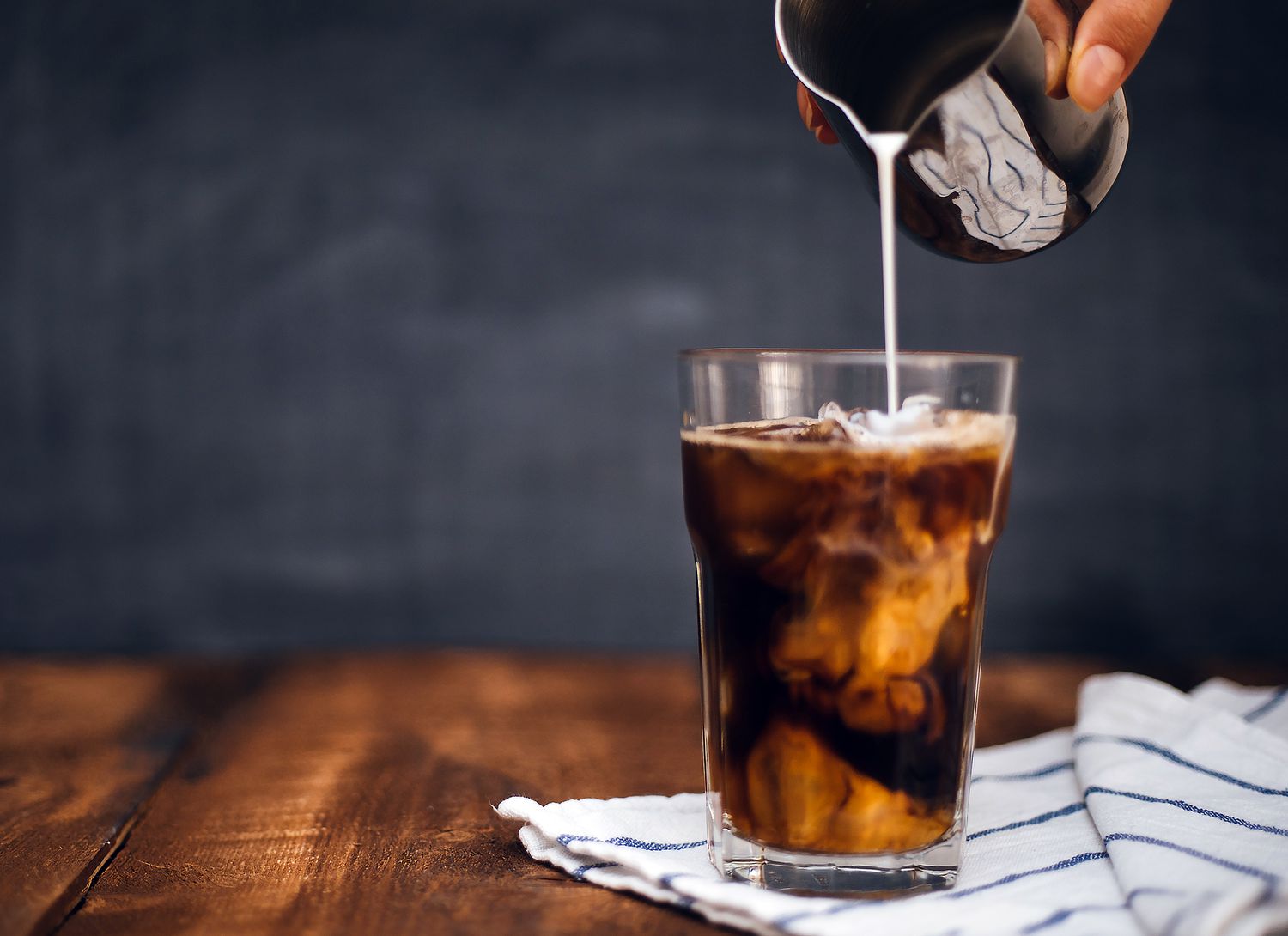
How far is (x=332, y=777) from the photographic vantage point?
40.8 inches

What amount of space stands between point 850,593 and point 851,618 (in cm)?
2

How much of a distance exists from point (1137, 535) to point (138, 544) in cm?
154

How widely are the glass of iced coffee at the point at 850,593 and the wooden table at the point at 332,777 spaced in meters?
0.12

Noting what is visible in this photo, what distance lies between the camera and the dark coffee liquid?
2.50 ft

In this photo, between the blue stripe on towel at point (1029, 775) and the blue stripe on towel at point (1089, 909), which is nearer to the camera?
the blue stripe on towel at point (1089, 909)

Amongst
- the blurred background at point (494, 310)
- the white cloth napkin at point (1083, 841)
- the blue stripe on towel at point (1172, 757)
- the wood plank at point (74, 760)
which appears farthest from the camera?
the blurred background at point (494, 310)

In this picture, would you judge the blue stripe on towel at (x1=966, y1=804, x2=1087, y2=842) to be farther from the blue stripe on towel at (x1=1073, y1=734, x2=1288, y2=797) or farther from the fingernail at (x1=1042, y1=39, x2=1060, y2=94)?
the fingernail at (x1=1042, y1=39, x2=1060, y2=94)

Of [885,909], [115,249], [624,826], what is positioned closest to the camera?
[885,909]

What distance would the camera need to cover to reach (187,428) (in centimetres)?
173

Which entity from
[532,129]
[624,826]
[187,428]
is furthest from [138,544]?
[624,826]

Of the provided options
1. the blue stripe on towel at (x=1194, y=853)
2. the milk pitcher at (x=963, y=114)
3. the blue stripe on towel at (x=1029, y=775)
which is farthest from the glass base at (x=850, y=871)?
the milk pitcher at (x=963, y=114)

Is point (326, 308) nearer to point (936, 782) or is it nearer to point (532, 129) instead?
point (532, 129)

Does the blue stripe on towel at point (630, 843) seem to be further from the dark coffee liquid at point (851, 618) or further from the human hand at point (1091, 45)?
the human hand at point (1091, 45)

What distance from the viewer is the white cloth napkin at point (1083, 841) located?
698 mm
